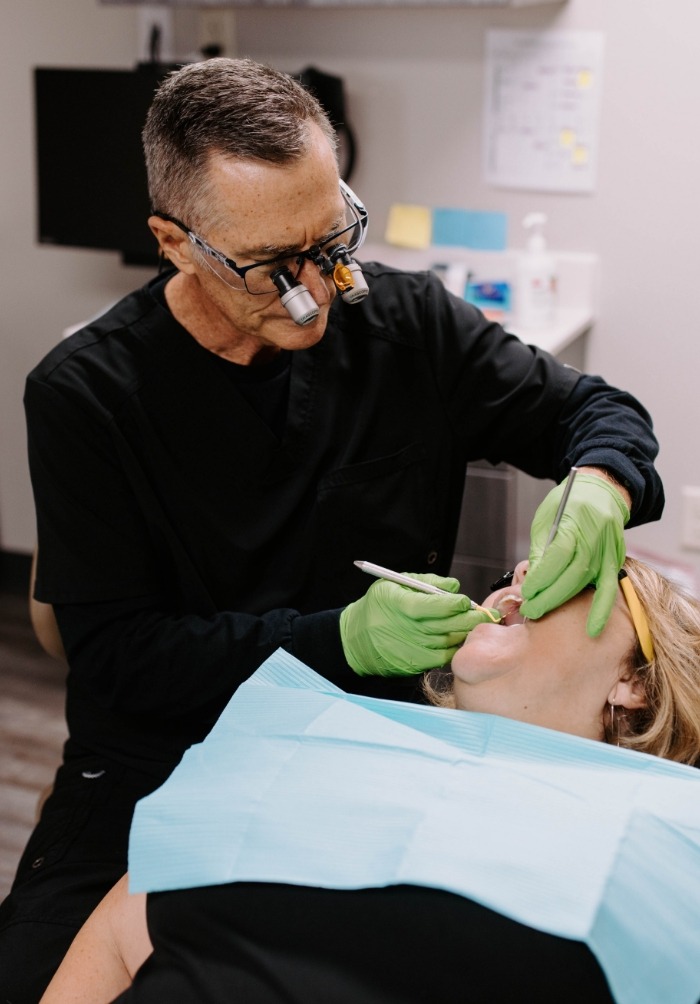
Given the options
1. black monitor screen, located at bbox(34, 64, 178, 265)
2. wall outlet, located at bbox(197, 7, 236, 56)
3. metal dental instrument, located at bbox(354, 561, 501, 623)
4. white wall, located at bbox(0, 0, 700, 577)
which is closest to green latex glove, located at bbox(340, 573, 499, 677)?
metal dental instrument, located at bbox(354, 561, 501, 623)

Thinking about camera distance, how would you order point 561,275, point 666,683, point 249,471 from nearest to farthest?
1. point 666,683
2. point 249,471
3. point 561,275

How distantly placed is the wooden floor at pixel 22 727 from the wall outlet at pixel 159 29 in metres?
1.48

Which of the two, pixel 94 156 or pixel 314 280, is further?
pixel 94 156

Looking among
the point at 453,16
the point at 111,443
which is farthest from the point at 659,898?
the point at 453,16

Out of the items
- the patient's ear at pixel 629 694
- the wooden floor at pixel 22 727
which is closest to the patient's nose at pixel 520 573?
the patient's ear at pixel 629 694

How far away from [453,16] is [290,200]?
1.39 metres

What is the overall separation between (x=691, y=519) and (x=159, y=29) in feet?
5.45

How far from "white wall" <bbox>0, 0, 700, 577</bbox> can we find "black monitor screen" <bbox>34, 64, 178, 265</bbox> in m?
0.29

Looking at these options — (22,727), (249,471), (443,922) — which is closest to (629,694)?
(443,922)

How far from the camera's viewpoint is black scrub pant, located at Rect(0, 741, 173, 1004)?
1191 millimetres

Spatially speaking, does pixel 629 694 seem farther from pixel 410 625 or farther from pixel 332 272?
pixel 332 272

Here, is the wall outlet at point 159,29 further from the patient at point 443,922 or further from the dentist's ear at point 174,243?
the patient at point 443,922

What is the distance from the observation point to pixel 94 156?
8.17ft

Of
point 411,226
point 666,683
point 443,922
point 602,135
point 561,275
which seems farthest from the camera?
point 411,226
